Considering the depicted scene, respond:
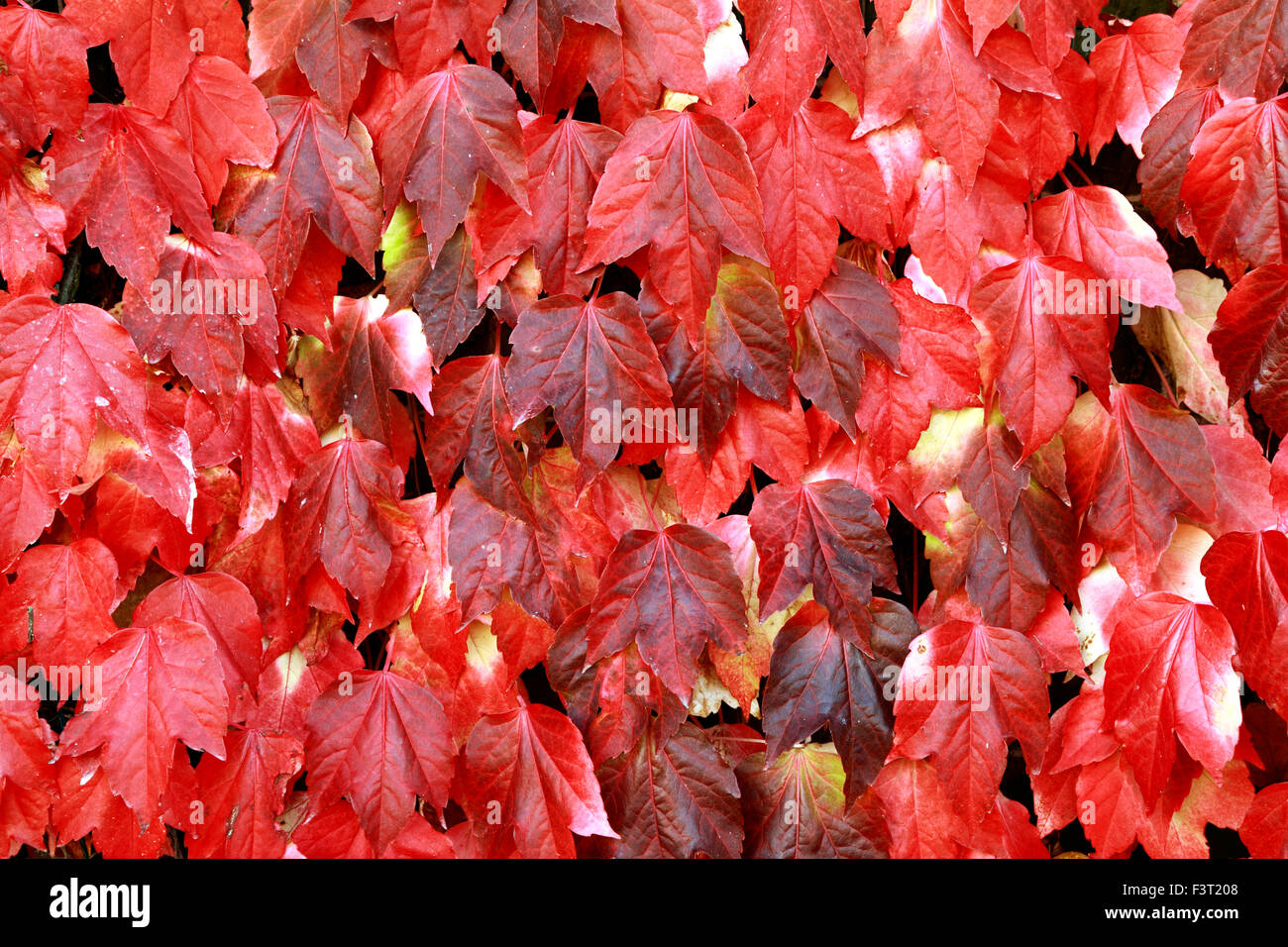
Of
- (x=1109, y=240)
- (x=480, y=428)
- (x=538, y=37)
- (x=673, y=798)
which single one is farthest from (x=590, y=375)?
(x=1109, y=240)

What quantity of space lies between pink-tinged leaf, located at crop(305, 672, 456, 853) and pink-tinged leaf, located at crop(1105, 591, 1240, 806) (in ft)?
3.54

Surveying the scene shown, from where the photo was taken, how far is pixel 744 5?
135 centimetres

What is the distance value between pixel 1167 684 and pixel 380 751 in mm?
1253

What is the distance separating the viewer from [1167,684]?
4.83 ft

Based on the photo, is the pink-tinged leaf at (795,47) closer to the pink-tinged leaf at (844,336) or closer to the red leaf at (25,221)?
the pink-tinged leaf at (844,336)

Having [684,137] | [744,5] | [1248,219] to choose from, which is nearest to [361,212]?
[684,137]

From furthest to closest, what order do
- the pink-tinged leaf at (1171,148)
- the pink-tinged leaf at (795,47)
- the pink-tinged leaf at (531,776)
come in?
the pink-tinged leaf at (531,776) → the pink-tinged leaf at (1171,148) → the pink-tinged leaf at (795,47)

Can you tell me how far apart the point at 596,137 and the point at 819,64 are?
33cm

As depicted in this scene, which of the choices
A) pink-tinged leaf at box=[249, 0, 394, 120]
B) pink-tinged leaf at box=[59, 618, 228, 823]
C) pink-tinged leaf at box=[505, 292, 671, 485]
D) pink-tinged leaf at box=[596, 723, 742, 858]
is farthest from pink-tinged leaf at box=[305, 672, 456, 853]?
pink-tinged leaf at box=[249, 0, 394, 120]

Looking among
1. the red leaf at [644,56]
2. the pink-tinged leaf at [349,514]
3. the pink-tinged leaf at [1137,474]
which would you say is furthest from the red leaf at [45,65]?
the pink-tinged leaf at [1137,474]

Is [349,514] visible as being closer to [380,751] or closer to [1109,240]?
[380,751]

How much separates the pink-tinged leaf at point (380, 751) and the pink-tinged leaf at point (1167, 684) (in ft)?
3.54

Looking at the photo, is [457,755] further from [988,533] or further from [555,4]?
[555,4]

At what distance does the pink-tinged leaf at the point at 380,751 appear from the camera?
1.52 metres
